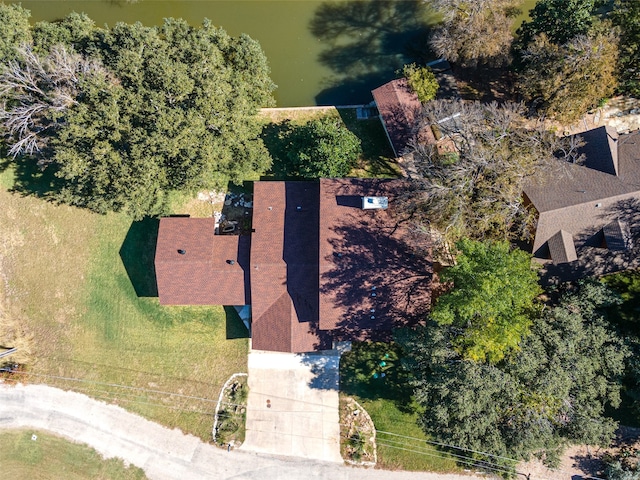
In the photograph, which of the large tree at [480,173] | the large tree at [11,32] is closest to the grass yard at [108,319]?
the large tree at [11,32]

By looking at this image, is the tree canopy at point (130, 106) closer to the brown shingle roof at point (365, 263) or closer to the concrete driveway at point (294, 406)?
the brown shingle roof at point (365, 263)

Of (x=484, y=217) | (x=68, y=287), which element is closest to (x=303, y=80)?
(x=484, y=217)

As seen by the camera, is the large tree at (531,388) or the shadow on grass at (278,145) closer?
→ the large tree at (531,388)

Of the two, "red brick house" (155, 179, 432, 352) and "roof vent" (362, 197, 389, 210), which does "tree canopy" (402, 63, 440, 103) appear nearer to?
"red brick house" (155, 179, 432, 352)

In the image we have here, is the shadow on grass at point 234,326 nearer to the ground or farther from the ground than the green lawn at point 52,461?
farther from the ground

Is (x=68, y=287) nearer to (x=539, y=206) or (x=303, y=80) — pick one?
(x=303, y=80)

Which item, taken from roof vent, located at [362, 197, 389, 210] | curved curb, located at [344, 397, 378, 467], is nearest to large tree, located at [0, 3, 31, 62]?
roof vent, located at [362, 197, 389, 210]
